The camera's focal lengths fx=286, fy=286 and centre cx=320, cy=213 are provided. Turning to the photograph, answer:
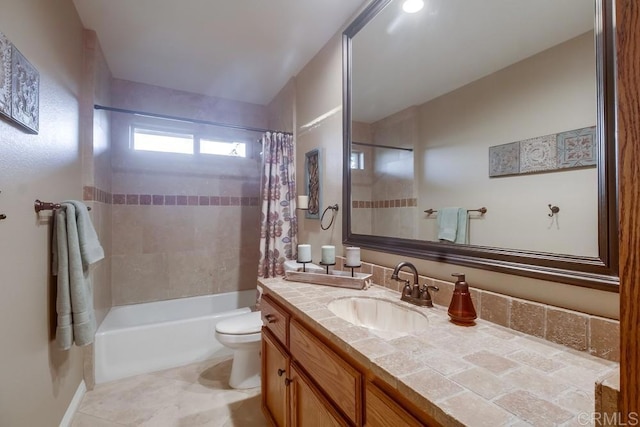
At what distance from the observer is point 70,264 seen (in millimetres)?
1415

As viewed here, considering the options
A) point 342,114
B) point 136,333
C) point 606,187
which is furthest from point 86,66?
point 606,187

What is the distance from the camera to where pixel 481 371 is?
0.68m

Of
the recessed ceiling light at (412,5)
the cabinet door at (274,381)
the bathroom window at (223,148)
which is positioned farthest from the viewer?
the bathroom window at (223,148)

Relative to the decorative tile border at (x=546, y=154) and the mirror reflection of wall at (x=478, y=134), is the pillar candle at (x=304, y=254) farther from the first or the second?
the decorative tile border at (x=546, y=154)

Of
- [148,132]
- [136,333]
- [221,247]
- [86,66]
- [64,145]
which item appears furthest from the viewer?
[221,247]

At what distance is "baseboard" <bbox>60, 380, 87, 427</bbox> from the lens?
1601mm

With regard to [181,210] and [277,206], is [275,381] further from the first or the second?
[181,210]

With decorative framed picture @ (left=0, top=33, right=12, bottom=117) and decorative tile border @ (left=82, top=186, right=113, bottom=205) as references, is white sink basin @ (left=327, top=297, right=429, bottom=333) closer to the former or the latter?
decorative framed picture @ (left=0, top=33, right=12, bottom=117)

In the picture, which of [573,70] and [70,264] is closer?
[573,70]

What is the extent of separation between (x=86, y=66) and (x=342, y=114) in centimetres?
184

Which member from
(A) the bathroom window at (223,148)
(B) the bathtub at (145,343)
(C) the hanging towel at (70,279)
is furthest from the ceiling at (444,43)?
(B) the bathtub at (145,343)

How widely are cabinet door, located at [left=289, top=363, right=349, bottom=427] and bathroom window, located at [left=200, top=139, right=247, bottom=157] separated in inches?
102

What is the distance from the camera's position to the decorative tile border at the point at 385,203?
1.48 m

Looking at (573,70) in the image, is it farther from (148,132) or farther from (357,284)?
(148,132)
